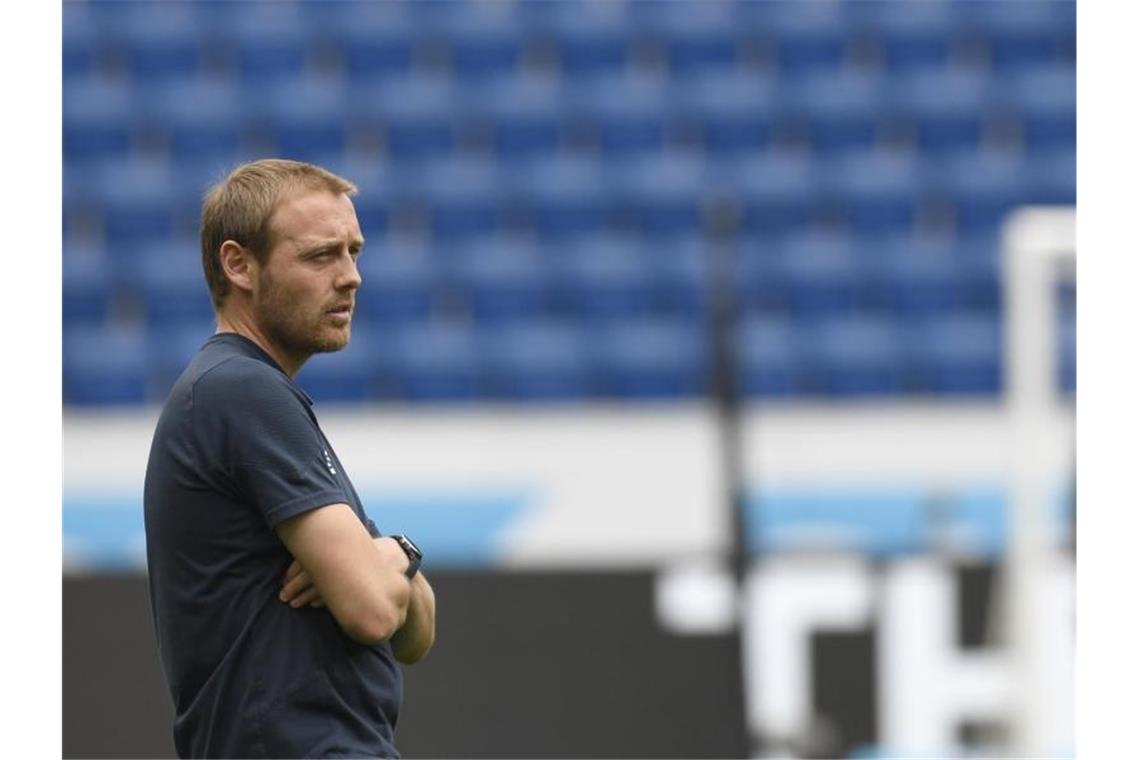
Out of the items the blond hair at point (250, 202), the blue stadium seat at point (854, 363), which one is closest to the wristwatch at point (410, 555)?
the blond hair at point (250, 202)

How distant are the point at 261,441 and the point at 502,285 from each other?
6.08 metres

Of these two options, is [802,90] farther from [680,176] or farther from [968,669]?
[968,669]

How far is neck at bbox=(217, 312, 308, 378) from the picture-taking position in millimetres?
1820

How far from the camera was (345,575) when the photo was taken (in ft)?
5.50

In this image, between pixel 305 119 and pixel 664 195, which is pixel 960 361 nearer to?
pixel 664 195

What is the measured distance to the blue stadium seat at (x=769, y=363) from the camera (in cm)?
743

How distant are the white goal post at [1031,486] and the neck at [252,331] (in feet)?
9.58

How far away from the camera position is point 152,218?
26.6 ft

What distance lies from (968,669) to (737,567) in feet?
2.34

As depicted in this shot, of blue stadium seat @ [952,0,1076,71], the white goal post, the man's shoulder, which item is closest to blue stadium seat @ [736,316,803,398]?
blue stadium seat @ [952,0,1076,71]

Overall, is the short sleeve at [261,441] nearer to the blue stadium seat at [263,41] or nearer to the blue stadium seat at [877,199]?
the blue stadium seat at [877,199]

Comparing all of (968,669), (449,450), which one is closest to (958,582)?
(968,669)

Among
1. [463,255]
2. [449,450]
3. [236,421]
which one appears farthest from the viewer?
[463,255]

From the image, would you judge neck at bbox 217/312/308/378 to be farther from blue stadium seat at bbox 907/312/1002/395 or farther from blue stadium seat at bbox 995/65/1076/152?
blue stadium seat at bbox 995/65/1076/152
